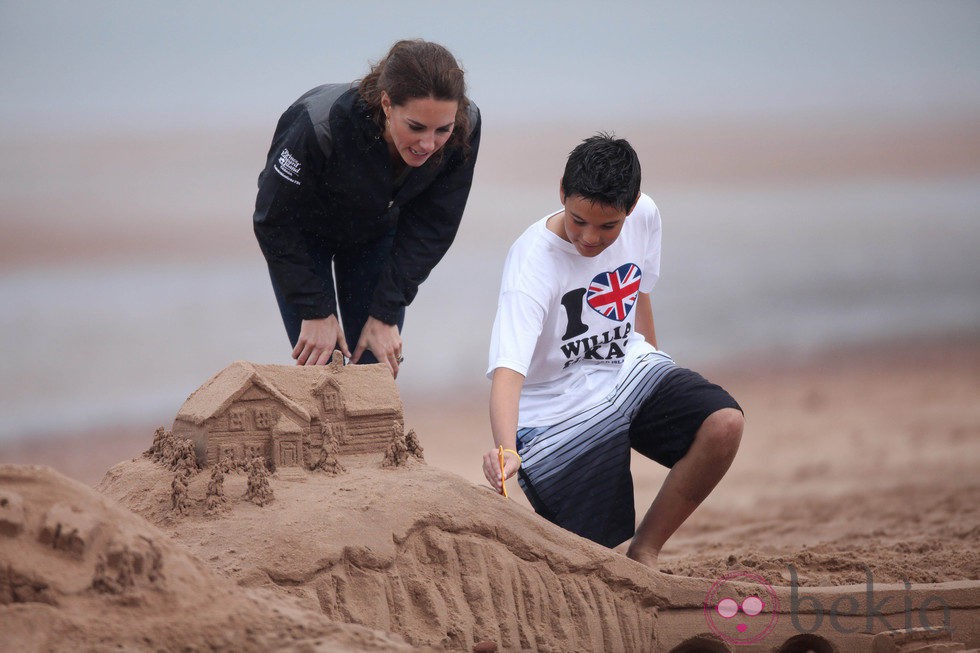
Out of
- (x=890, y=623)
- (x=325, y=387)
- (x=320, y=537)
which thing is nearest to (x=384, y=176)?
(x=325, y=387)

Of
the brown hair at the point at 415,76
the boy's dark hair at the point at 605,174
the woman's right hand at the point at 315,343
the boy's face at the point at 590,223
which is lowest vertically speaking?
the woman's right hand at the point at 315,343

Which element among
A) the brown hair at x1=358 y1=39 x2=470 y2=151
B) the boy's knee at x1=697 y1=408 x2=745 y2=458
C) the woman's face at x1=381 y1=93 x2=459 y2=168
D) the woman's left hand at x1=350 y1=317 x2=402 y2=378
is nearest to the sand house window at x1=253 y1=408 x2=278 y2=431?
the woman's left hand at x1=350 y1=317 x2=402 y2=378

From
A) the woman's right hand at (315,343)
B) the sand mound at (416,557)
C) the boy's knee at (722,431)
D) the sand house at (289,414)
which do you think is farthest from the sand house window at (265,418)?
the boy's knee at (722,431)

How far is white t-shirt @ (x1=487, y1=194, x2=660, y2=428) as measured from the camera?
3.58 metres

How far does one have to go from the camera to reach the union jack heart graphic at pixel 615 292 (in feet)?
12.1

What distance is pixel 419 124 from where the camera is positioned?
3.41m

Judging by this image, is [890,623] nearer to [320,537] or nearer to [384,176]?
[320,537]

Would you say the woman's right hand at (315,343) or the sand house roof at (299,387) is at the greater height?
the woman's right hand at (315,343)

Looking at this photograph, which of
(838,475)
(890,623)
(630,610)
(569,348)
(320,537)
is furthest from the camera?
(838,475)

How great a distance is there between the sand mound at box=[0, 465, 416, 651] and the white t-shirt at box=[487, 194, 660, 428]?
142 centimetres

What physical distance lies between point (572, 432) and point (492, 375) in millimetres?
397

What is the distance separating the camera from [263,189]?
374 centimetres

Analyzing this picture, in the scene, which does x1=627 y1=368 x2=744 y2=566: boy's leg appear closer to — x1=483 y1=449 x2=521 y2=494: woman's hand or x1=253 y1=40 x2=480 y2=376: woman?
x1=483 y1=449 x2=521 y2=494: woman's hand

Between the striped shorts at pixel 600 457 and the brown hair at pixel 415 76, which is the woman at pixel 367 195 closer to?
the brown hair at pixel 415 76
